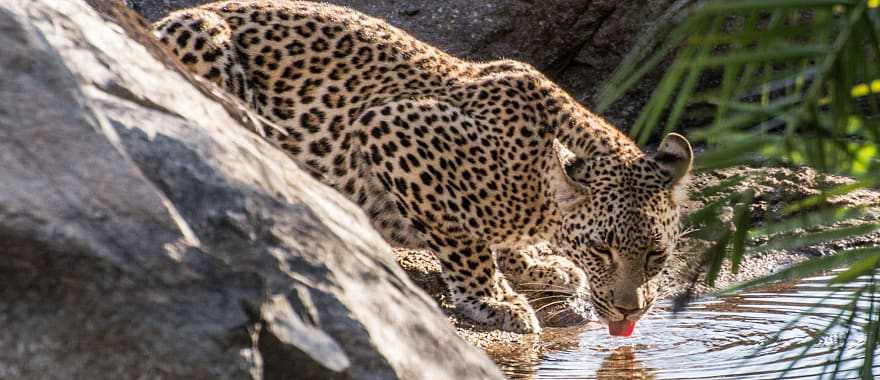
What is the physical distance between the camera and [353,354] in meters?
2.51

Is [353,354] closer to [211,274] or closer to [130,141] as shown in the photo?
[211,274]

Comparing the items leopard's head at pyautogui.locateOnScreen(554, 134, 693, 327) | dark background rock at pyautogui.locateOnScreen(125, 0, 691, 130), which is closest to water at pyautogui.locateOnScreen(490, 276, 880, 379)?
leopard's head at pyautogui.locateOnScreen(554, 134, 693, 327)

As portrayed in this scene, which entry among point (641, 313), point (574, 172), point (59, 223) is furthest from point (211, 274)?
point (574, 172)

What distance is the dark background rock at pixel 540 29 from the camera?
1219 cm

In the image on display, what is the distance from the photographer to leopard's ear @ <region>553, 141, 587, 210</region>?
791cm

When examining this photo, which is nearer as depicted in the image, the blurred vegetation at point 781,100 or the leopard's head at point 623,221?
the blurred vegetation at point 781,100

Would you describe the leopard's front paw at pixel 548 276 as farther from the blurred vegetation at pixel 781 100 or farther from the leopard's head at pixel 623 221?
the blurred vegetation at pixel 781 100

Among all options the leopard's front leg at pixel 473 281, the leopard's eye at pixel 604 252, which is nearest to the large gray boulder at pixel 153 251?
the leopard's eye at pixel 604 252

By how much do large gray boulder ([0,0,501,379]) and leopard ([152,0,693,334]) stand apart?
5.31 meters

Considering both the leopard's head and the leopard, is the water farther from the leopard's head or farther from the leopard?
the leopard

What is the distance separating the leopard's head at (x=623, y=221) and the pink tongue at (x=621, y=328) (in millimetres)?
16

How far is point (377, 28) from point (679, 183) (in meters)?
2.53

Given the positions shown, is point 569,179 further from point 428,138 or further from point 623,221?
point 428,138

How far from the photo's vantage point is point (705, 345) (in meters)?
7.36
